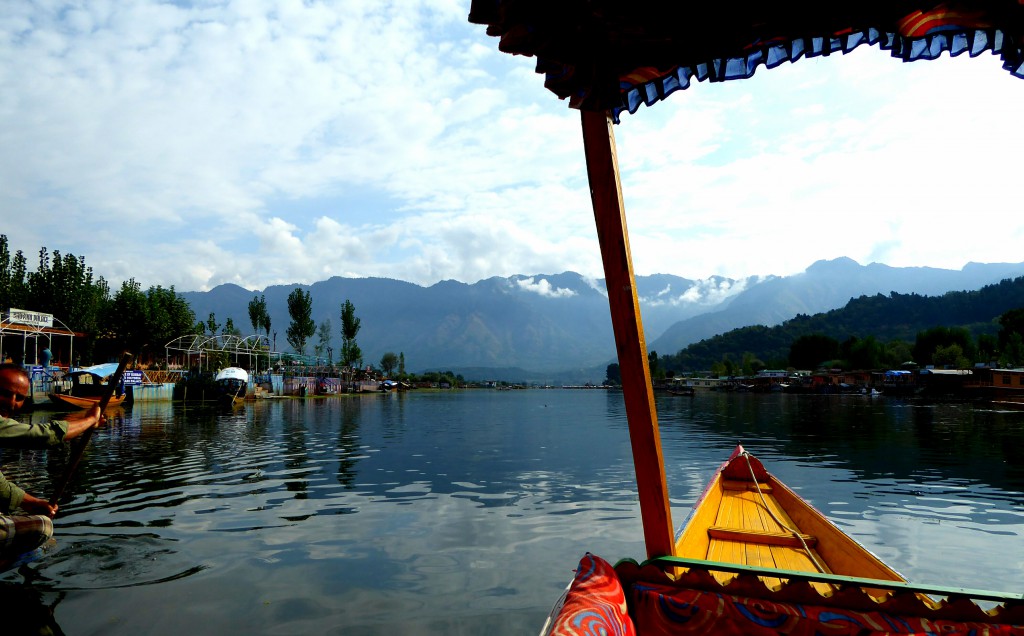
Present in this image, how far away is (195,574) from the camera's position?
325 inches

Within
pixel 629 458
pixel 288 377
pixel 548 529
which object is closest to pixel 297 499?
pixel 548 529

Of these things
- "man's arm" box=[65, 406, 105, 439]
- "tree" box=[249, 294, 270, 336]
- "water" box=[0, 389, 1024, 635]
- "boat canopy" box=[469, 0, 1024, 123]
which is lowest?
"water" box=[0, 389, 1024, 635]

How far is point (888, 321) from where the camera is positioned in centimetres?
16762

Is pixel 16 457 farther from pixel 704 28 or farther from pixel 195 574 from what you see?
pixel 704 28

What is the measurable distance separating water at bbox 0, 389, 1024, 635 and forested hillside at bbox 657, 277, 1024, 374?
131018 millimetres

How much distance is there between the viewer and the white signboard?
45.3m

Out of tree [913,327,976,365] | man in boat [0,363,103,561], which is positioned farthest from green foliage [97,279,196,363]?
tree [913,327,976,365]

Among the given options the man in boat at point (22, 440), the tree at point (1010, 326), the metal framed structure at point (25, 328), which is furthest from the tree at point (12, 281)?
the tree at point (1010, 326)

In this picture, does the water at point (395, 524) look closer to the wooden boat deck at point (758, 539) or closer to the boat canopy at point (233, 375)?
the wooden boat deck at point (758, 539)

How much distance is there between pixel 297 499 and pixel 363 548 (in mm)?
4739

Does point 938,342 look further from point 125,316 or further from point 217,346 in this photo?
point 125,316

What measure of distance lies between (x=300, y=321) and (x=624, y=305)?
97.7 m

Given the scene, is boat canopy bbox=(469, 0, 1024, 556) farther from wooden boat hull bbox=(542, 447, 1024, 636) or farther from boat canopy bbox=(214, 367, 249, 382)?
boat canopy bbox=(214, 367, 249, 382)

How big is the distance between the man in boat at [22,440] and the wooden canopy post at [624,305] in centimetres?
540
